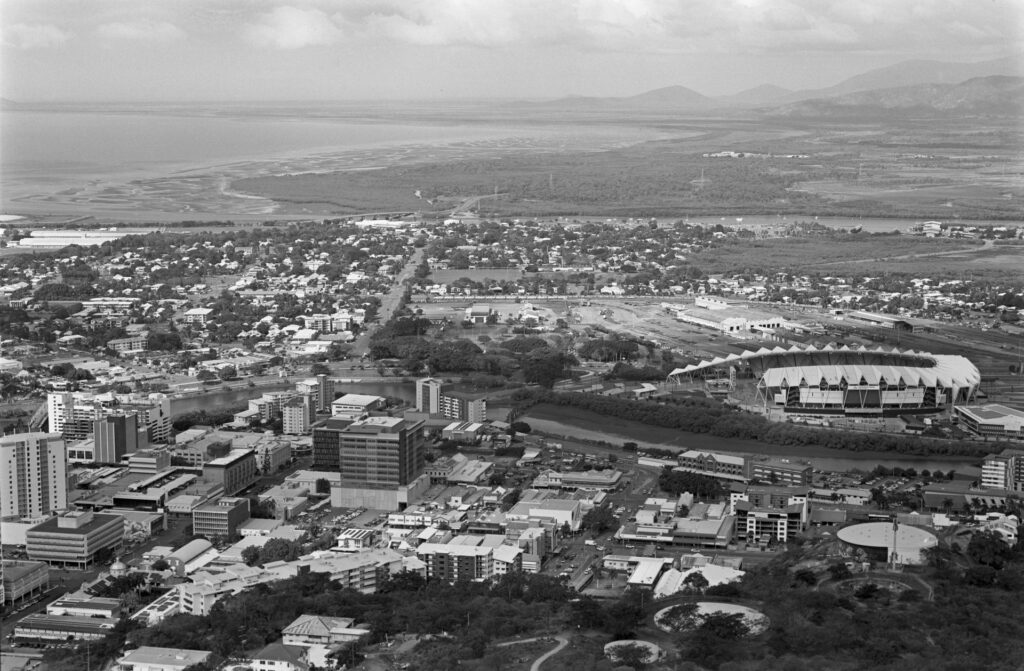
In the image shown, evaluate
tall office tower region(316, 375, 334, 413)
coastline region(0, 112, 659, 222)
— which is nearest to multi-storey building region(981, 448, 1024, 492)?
tall office tower region(316, 375, 334, 413)

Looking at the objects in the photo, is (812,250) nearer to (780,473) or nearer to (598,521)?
(780,473)

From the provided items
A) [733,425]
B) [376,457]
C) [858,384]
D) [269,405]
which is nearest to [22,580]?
[376,457]

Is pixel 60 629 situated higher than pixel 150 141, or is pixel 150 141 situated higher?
pixel 150 141

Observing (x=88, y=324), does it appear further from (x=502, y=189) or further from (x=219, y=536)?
(x=502, y=189)

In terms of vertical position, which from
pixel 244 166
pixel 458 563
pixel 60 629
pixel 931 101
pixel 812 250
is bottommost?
pixel 60 629

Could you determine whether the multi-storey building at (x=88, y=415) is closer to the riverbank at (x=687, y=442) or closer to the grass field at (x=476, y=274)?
the riverbank at (x=687, y=442)

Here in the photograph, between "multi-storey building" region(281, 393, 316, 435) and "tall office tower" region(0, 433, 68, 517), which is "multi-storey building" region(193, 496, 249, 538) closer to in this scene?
"tall office tower" region(0, 433, 68, 517)

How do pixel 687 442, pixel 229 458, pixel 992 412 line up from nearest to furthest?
pixel 229 458 → pixel 687 442 → pixel 992 412
